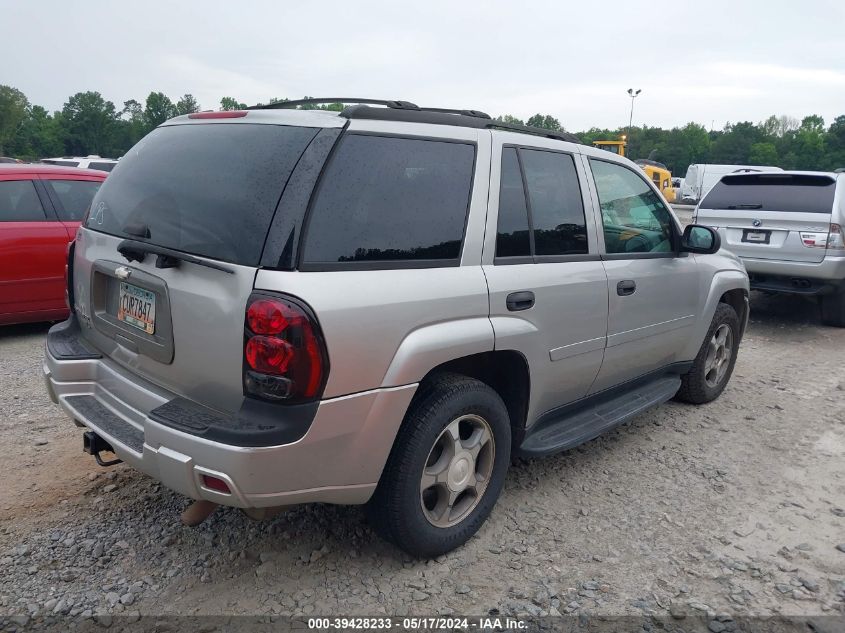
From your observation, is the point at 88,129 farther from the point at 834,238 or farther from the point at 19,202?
the point at 834,238

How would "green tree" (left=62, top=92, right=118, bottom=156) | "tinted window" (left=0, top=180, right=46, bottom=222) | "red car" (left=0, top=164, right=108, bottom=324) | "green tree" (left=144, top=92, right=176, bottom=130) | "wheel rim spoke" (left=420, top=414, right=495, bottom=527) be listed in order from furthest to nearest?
"green tree" (left=144, top=92, right=176, bottom=130), "green tree" (left=62, top=92, right=118, bottom=156), "tinted window" (left=0, top=180, right=46, bottom=222), "red car" (left=0, top=164, right=108, bottom=324), "wheel rim spoke" (left=420, top=414, right=495, bottom=527)

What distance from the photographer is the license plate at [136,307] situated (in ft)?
8.26

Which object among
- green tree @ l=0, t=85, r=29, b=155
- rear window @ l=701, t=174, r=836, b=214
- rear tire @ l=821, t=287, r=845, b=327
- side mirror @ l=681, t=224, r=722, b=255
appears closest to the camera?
side mirror @ l=681, t=224, r=722, b=255

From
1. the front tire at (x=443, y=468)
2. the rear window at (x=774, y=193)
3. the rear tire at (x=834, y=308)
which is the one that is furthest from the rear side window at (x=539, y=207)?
the rear tire at (x=834, y=308)

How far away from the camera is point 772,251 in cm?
726

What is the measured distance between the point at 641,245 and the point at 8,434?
13.1 feet

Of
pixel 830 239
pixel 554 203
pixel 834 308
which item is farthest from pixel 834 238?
pixel 554 203

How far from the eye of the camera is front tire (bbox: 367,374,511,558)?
259 centimetres

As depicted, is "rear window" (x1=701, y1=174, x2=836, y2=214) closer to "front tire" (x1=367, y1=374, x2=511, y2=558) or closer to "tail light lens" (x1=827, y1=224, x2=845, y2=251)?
"tail light lens" (x1=827, y1=224, x2=845, y2=251)

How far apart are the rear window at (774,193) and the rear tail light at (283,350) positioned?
6928mm

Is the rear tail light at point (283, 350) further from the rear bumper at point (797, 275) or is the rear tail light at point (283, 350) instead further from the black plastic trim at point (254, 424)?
the rear bumper at point (797, 275)

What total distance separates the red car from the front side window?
4513 mm

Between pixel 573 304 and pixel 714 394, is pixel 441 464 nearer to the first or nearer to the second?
pixel 573 304

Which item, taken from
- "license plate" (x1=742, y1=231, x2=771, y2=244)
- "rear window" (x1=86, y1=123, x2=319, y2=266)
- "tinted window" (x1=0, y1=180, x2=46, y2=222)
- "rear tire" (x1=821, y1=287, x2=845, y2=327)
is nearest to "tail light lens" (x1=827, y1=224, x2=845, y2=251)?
"license plate" (x1=742, y1=231, x2=771, y2=244)
